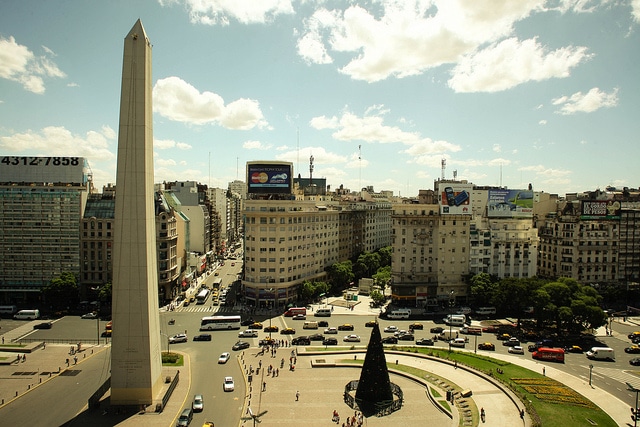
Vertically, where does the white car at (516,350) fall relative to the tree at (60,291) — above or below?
below

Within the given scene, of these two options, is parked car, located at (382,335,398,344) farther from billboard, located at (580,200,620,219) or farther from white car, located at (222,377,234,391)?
billboard, located at (580,200,620,219)

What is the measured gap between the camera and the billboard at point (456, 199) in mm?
94938

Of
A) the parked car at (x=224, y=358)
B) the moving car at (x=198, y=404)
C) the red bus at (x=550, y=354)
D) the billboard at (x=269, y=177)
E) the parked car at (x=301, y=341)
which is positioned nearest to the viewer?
the moving car at (x=198, y=404)

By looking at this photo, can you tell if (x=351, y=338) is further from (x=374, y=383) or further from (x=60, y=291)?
(x=60, y=291)

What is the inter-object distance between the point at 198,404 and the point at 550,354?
47044mm

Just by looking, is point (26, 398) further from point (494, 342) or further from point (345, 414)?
point (494, 342)

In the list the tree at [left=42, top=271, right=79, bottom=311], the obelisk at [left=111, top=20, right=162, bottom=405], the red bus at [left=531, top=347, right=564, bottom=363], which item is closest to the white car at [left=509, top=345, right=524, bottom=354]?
the red bus at [left=531, top=347, right=564, bottom=363]

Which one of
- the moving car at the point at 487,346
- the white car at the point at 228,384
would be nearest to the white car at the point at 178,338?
the white car at the point at 228,384

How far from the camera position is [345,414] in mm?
44906

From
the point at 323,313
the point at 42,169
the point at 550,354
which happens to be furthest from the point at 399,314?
the point at 42,169

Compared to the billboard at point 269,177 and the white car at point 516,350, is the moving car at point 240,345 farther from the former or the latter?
the white car at point 516,350

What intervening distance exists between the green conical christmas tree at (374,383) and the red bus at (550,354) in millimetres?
28077

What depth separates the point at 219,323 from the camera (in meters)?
75.9

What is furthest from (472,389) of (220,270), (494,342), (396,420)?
(220,270)
